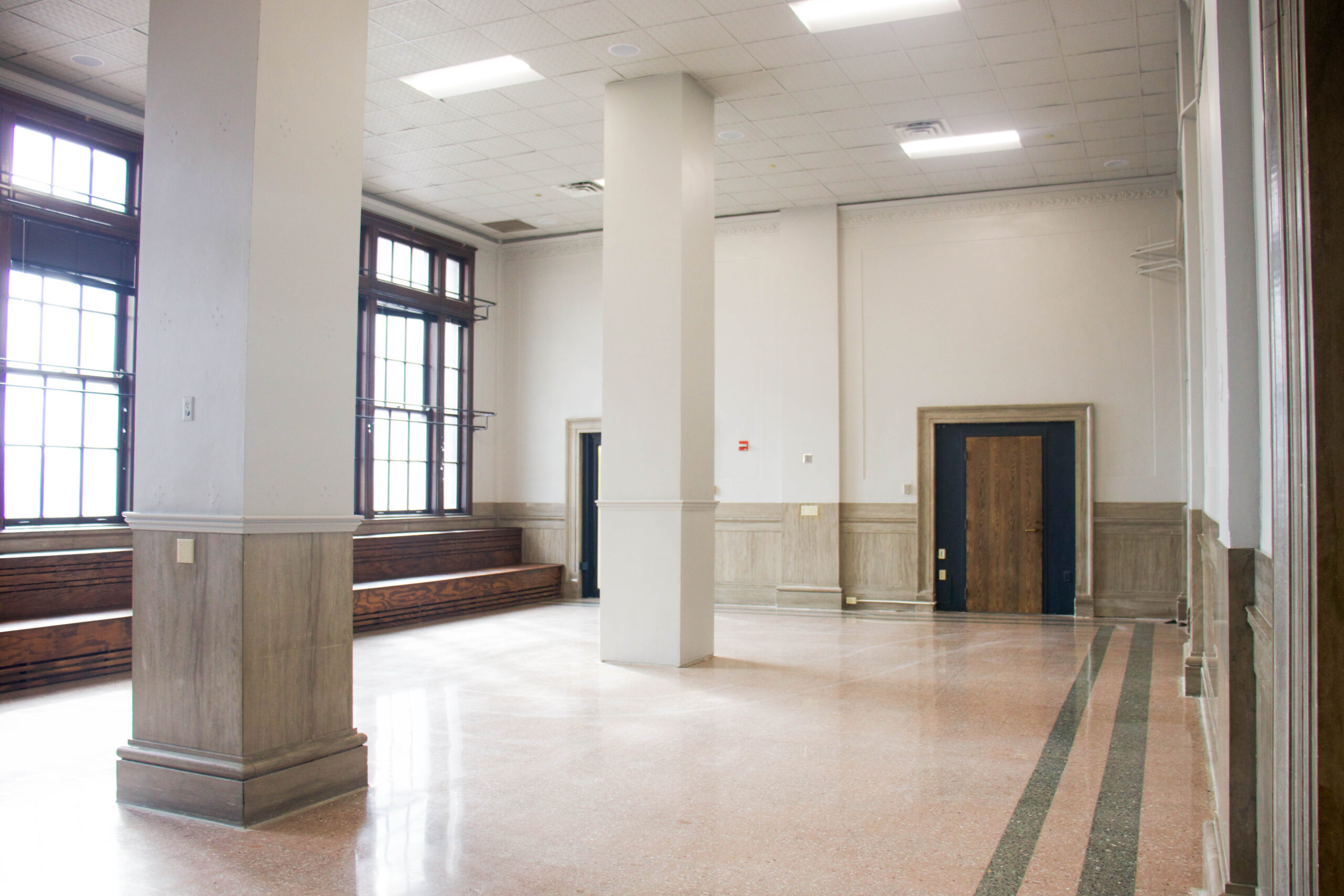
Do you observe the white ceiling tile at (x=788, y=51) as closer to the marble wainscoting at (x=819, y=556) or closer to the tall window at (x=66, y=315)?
the marble wainscoting at (x=819, y=556)

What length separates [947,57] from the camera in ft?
24.8

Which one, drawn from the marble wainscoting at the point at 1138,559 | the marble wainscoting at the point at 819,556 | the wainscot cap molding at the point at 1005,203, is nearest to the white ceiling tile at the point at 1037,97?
the wainscot cap molding at the point at 1005,203

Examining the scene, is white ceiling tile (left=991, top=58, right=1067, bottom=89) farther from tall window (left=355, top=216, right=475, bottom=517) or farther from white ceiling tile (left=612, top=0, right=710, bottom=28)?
tall window (left=355, top=216, right=475, bottom=517)

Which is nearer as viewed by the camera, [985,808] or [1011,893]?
[1011,893]

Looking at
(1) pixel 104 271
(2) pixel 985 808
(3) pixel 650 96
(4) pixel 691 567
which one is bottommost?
(2) pixel 985 808

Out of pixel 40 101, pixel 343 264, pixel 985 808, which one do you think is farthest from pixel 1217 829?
pixel 40 101

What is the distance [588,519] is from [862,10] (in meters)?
7.45

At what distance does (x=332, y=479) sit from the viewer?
425 cm

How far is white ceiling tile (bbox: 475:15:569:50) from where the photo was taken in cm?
696

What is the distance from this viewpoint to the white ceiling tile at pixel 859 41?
713 cm

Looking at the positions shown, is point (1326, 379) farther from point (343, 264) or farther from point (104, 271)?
point (104, 271)

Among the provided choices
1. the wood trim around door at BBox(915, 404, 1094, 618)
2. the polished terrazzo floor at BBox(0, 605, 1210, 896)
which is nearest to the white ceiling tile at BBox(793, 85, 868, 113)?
the wood trim around door at BBox(915, 404, 1094, 618)

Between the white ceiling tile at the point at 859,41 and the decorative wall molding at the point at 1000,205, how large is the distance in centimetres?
386

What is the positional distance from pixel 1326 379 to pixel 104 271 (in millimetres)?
9058
